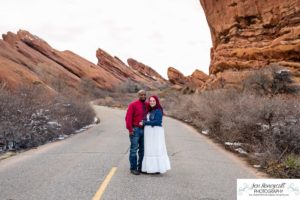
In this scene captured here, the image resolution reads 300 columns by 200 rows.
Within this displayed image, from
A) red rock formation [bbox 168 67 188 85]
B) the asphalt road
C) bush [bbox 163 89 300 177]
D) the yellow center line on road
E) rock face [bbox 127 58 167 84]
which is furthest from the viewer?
rock face [bbox 127 58 167 84]

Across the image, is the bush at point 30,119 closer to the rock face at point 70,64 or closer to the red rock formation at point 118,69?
the rock face at point 70,64

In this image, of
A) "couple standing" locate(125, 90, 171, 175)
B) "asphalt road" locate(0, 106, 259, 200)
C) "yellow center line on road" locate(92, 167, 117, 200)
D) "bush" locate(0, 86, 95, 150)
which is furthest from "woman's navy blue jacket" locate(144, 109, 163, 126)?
"bush" locate(0, 86, 95, 150)

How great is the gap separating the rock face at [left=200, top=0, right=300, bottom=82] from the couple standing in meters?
17.8

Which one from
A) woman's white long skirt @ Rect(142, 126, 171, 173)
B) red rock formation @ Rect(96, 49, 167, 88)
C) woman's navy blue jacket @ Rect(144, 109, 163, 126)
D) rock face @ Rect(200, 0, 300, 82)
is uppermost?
red rock formation @ Rect(96, 49, 167, 88)

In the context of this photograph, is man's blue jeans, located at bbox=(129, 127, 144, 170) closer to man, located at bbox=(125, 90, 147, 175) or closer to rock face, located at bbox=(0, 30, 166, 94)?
man, located at bbox=(125, 90, 147, 175)

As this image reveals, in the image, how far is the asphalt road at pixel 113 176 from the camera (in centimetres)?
868

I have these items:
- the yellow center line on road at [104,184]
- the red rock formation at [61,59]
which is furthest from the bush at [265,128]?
the red rock formation at [61,59]

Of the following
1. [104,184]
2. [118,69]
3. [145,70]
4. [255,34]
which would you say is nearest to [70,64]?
[118,69]

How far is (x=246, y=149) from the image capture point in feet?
53.8

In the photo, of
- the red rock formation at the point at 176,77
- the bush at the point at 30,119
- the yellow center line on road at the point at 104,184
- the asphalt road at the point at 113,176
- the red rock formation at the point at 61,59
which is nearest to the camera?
the yellow center line on road at the point at 104,184

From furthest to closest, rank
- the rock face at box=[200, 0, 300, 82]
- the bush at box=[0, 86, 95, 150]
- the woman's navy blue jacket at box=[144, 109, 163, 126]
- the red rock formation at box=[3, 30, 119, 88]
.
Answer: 1. the red rock formation at box=[3, 30, 119, 88]
2. the rock face at box=[200, 0, 300, 82]
3. the bush at box=[0, 86, 95, 150]
4. the woman's navy blue jacket at box=[144, 109, 163, 126]

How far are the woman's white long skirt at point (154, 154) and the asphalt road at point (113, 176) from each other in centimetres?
20

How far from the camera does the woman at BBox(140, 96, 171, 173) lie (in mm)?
10805

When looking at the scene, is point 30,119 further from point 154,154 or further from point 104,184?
point 104,184
